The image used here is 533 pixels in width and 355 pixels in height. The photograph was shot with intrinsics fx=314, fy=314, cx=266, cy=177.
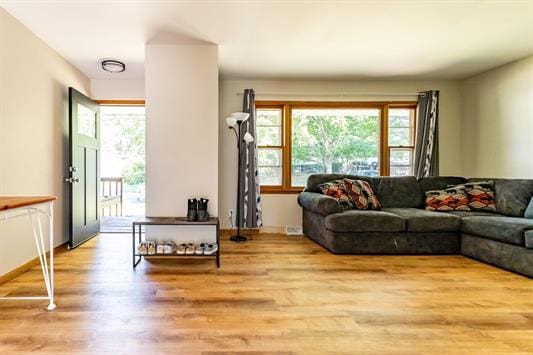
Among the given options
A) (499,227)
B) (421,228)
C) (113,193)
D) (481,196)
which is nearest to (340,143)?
(421,228)

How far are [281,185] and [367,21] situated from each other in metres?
2.62

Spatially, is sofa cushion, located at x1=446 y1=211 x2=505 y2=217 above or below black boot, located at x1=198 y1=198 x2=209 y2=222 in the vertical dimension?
below

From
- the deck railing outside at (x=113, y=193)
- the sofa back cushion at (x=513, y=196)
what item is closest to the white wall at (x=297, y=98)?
the sofa back cushion at (x=513, y=196)

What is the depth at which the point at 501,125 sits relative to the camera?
168 inches

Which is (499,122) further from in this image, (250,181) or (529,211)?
(250,181)

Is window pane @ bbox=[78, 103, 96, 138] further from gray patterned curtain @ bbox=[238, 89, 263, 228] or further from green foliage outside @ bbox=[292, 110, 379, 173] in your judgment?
green foliage outside @ bbox=[292, 110, 379, 173]

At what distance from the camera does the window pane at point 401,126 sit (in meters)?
4.97

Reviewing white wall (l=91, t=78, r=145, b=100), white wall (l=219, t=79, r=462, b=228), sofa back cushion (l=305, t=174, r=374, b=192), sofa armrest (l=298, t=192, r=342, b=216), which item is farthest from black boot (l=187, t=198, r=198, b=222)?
white wall (l=91, t=78, r=145, b=100)

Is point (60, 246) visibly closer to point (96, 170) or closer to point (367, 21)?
point (96, 170)

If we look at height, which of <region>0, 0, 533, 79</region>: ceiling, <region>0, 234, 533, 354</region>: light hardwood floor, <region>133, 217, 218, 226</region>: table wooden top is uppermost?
<region>0, 0, 533, 79</region>: ceiling

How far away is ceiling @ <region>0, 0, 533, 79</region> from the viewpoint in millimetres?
2693

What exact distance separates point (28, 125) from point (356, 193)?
3.73 m

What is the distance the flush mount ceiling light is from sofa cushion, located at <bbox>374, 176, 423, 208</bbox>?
12.3 ft

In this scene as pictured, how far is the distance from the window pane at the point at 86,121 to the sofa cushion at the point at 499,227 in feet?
15.7
